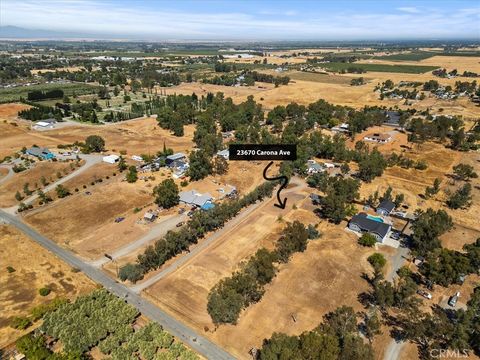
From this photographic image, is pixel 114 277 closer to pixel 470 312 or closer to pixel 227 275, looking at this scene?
pixel 227 275

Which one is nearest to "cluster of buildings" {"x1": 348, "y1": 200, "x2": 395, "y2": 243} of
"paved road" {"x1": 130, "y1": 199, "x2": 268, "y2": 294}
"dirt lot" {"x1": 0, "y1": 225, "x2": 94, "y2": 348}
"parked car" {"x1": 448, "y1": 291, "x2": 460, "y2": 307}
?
"parked car" {"x1": 448, "y1": 291, "x2": 460, "y2": 307}

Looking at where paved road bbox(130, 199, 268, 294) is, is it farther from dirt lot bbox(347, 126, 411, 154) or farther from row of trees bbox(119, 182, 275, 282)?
dirt lot bbox(347, 126, 411, 154)

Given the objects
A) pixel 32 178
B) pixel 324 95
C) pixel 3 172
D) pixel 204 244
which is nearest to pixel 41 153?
pixel 3 172


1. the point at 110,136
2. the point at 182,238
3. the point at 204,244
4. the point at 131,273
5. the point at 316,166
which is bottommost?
the point at 110,136

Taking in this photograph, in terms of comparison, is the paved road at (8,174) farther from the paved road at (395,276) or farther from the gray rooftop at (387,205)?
the paved road at (395,276)

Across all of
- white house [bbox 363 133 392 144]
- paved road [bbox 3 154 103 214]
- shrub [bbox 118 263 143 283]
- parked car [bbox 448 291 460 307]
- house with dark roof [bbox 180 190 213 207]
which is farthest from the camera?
white house [bbox 363 133 392 144]

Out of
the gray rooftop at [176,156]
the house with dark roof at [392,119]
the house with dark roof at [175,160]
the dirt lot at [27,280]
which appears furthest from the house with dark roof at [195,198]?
the house with dark roof at [392,119]

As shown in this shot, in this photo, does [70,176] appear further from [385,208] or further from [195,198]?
[385,208]
